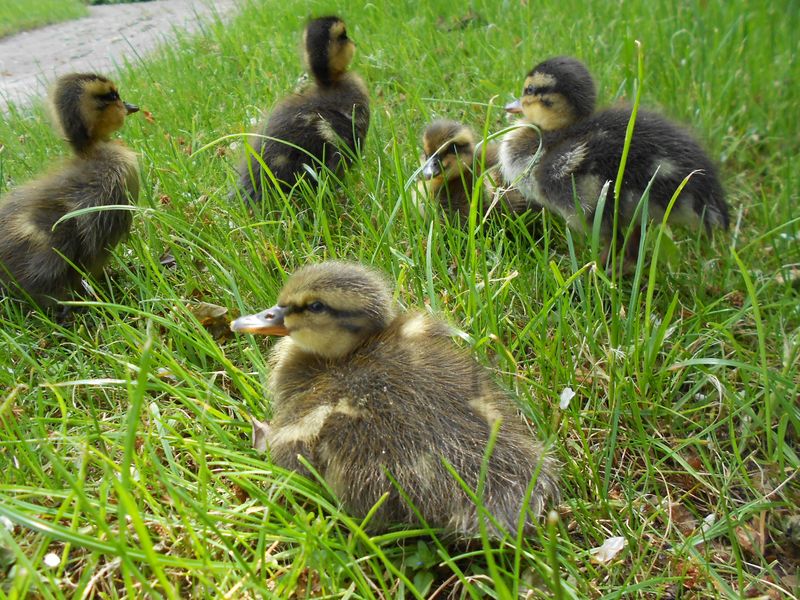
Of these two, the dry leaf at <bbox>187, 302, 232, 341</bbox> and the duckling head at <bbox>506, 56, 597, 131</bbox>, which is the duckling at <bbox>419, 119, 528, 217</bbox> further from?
the dry leaf at <bbox>187, 302, 232, 341</bbox>

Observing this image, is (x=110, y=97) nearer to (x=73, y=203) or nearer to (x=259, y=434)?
(x=73, y=203)

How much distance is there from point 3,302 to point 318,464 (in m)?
1.47

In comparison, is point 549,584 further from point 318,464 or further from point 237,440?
point 237,440

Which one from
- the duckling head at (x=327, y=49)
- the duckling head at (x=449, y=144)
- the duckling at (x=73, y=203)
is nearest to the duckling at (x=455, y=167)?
the duckling head at (x=449, y=144)

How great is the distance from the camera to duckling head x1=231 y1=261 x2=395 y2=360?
142cm

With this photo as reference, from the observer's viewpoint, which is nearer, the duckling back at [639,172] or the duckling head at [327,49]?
the duckling back at [639,172]

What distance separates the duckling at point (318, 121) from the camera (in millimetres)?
2555

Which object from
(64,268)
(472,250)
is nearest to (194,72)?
(64,268)

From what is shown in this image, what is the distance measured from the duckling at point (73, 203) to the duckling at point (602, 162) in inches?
56.3

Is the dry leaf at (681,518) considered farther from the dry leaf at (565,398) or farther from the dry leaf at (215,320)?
the dry leaf at (215,320)

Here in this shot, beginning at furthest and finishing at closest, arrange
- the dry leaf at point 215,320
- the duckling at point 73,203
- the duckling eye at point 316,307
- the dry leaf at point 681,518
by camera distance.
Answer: the duckling at point 73,203, the dry leaf at point 215,320, the duckling eye at point 316,307, the dry leaf at point 681,518

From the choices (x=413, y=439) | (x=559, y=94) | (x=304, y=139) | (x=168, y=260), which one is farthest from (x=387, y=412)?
(x=304, y=139)

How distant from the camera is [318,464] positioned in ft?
4.17

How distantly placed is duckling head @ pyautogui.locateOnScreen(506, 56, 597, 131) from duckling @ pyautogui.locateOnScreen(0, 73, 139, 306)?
152 centimetres
